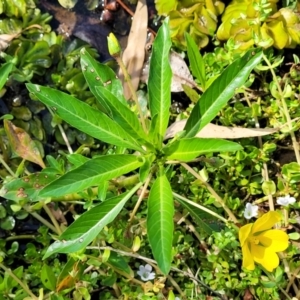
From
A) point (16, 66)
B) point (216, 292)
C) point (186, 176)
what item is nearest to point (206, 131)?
point (186, 176)

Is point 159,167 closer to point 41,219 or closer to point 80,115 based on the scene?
point 80,115

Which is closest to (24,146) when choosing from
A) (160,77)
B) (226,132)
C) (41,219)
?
(41,219)

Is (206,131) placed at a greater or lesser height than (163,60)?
lesser

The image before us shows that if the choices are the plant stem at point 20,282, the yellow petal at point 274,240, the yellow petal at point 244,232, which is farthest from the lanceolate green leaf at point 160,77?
the plant stem at point 20,282

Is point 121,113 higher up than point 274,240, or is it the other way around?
point 121,113

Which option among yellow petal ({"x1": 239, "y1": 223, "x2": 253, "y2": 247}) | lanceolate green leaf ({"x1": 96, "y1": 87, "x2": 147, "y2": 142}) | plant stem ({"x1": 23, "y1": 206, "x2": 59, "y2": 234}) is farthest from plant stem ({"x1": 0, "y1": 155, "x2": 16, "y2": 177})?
yellow petal ({"x1": 239, "y1": 223, "x2": 253, "y2": 247})

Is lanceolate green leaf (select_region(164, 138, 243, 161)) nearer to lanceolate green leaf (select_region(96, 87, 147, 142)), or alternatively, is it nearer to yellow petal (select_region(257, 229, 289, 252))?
lanceolate green leaf (select_region(96, 87, 147, 142))

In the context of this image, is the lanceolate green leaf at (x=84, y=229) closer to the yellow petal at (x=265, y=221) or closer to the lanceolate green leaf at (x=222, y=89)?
the lanceolate green leaf at (x=222, y=89)

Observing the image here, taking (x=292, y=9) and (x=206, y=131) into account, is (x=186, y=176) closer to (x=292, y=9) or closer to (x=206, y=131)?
(x=206, y=131)
